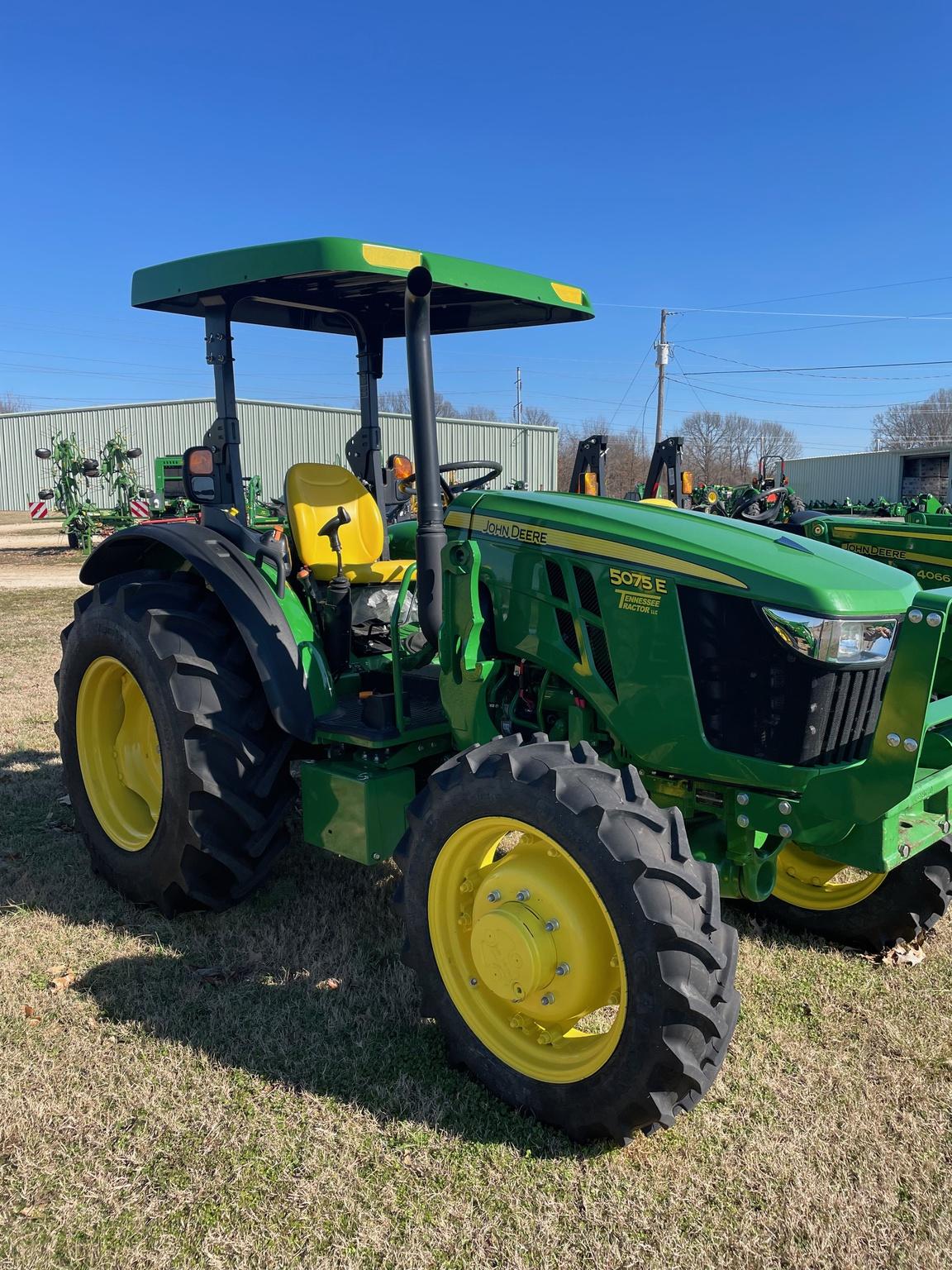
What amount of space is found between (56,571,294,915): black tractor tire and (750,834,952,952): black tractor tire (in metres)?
2.06

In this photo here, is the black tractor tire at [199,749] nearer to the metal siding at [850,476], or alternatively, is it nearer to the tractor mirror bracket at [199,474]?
the tractor mirror bracket at [199,474]

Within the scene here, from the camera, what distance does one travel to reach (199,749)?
3.44 m

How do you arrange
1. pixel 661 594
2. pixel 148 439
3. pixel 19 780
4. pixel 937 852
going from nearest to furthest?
pixel 661 594 → pixel 937 852 → pixel 19 780 → pixel 148 439

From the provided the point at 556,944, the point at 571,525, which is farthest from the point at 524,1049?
the point at 571,525

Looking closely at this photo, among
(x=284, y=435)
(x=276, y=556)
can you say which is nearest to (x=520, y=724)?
(x=276, y=556)

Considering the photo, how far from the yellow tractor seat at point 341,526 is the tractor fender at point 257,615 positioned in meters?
0.34

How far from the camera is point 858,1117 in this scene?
105 inches

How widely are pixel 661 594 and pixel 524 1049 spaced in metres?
1.31

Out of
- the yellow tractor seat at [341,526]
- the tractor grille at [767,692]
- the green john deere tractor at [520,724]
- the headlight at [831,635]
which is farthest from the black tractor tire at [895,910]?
the yellow tractor seat at [341,526]

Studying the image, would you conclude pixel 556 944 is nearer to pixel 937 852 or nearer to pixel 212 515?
pixel 937 852

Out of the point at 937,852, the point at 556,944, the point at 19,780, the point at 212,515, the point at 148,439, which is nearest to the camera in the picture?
the point at 556,944

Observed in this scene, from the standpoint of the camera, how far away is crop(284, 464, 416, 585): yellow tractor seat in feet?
13.0

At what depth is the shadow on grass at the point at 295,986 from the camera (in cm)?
272

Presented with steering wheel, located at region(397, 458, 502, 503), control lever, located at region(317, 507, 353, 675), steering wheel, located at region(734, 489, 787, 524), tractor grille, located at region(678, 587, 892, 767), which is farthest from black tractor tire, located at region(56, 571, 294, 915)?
steering wheel, located at region(734, 489, 787, 524)
